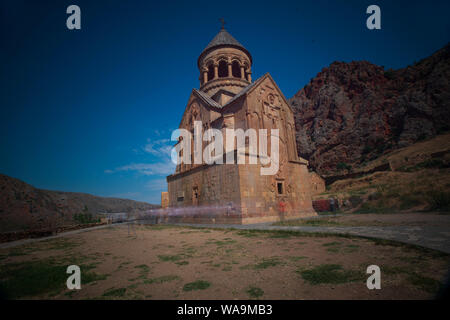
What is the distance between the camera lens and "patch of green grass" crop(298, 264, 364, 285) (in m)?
2.85

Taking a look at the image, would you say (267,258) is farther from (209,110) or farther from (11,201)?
(11,201)

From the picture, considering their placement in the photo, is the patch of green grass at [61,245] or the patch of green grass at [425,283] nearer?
the patch of green grass at [425,283]

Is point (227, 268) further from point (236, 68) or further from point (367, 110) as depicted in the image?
point (367, 110)

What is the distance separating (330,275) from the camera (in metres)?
3.01

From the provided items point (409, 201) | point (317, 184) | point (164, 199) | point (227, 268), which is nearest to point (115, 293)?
point (227, 268)

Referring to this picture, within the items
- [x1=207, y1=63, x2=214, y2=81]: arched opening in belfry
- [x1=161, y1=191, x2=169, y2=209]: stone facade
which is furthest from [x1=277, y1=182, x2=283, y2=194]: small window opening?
[x1=207, y1=63, x2=214, y2=81]: arched opening in belfry

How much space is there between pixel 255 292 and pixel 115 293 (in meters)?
1.95

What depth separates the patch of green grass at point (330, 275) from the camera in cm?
285

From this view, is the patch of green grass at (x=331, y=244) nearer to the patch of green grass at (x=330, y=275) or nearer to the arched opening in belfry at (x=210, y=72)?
the patch of green grass at (x=330, y=275)

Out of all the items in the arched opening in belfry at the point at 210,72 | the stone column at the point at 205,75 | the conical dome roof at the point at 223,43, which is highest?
the conical dome roof at the point at 223,43

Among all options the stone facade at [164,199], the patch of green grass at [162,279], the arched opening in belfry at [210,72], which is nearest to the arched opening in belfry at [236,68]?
the arched opening in belfry at [210,72]

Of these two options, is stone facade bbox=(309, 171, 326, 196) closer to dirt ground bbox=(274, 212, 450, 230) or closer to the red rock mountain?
the red rock mountain

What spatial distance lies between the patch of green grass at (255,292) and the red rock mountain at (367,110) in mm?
48067

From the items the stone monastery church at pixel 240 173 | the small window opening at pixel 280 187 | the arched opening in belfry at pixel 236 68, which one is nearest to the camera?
the stone monastery church at pixel 240 173
